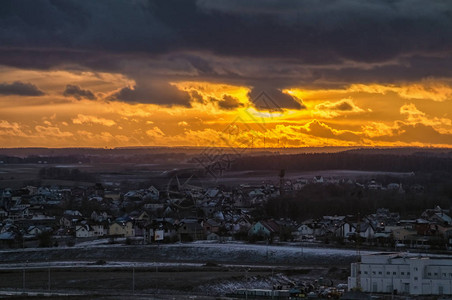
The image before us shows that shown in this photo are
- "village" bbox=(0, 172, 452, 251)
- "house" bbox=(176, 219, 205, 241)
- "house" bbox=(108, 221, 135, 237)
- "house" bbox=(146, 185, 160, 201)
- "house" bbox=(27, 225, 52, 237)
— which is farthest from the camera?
"house" bbox=(146, 185, 160, 201)

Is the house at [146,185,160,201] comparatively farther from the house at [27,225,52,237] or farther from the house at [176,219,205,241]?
the house at [176,219,205,241]

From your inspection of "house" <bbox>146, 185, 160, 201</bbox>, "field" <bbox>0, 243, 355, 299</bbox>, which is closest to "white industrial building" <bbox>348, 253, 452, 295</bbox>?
"field" <bbox>0, 243, 355, 299</bbox>

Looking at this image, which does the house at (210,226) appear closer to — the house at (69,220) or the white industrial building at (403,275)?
the house at (69,220)

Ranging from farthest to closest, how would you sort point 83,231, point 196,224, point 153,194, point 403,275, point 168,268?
point 153,194
point 83,231
point 196,224
point 168,268
point 403,275

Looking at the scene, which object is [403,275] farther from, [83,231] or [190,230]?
[83,231]

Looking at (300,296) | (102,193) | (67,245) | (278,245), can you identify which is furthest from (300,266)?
(102,193)

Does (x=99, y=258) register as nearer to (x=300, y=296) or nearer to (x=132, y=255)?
(x=132, y=255)

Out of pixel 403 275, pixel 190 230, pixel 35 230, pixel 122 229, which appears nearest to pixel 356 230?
pixel 190 230
